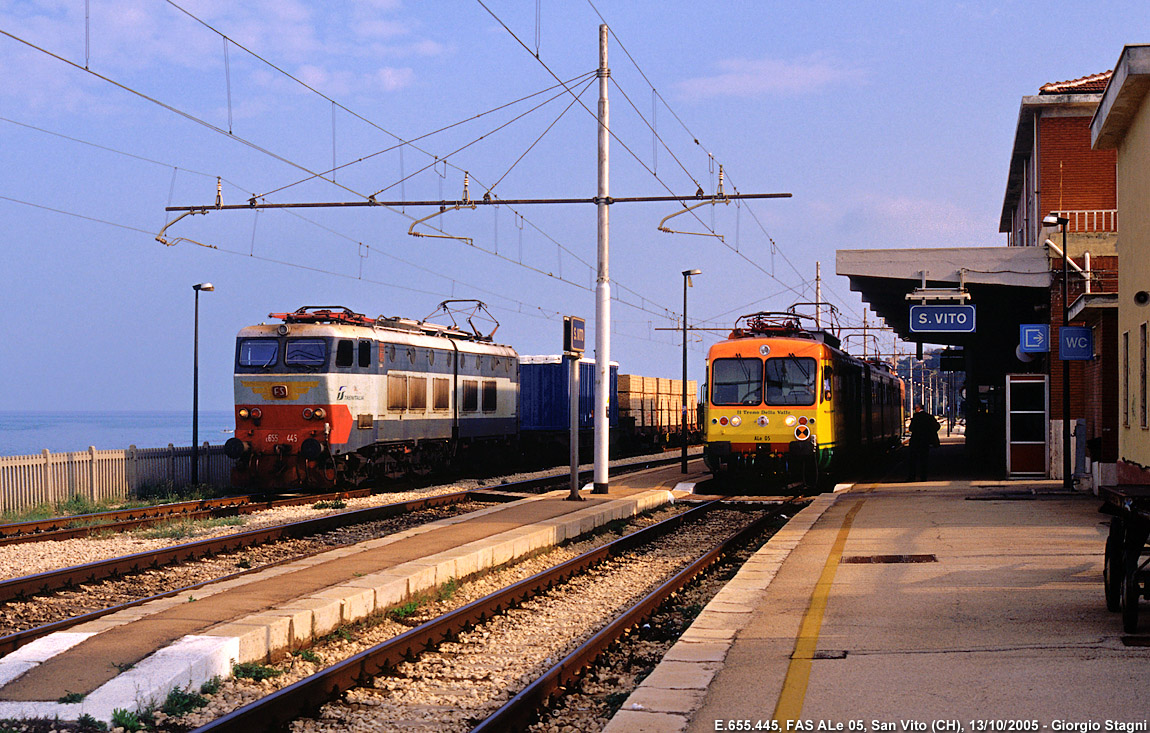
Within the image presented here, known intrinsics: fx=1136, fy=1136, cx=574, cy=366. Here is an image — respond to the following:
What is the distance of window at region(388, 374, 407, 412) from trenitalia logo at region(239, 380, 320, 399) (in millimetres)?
2238

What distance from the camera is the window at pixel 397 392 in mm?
23391

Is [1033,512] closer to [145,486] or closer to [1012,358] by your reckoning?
[145,486]

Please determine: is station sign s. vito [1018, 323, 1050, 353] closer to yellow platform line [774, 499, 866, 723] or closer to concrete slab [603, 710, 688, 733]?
yellow platform line [774, 499, 866, 723]

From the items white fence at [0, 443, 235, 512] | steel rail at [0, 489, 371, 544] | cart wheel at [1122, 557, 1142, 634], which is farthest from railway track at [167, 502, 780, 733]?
white fence at [0, 443, 235, 512]

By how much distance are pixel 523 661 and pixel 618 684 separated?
1040mm

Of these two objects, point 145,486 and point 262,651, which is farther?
point 145,486

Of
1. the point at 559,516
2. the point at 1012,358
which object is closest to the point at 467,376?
the point at 559,516

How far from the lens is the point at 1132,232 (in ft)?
48.3

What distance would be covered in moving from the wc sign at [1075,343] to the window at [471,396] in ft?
43.8

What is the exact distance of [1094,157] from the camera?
26516mm

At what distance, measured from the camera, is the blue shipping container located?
34938 mm

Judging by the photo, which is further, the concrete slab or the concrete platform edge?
the concrete platform edge

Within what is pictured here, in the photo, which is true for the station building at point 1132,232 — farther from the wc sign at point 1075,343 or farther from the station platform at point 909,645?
the wc sign at point 1075,343

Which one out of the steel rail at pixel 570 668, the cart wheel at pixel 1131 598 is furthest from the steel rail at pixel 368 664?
the cart wheel at pixel 1131 598
